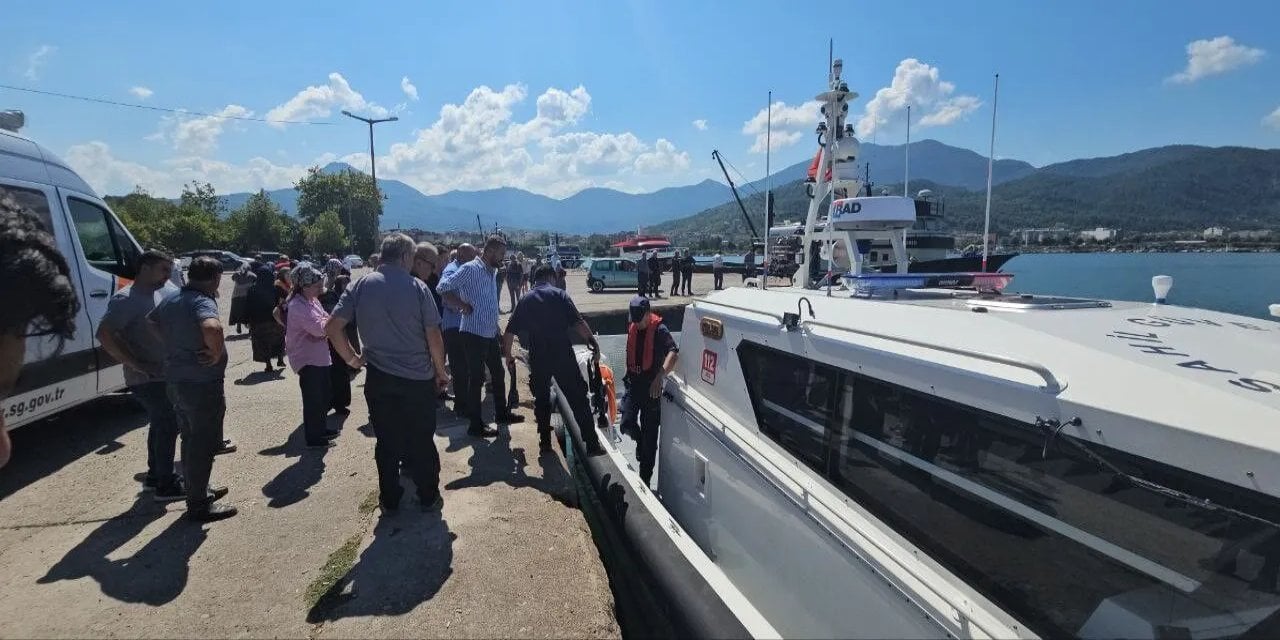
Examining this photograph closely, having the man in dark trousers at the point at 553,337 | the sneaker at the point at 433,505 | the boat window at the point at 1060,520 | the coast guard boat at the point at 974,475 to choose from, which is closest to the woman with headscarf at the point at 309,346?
the man in dark trousers at the point at 553,337

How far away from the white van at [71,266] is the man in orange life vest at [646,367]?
4.23m

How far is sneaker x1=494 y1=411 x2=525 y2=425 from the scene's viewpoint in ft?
18.5

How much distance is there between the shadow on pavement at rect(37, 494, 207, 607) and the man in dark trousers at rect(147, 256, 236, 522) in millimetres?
252

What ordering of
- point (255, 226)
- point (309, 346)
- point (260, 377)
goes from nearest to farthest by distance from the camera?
1. point (309, 346)
2. point (260, 377)
3. point (255, 226)

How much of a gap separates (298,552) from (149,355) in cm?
181

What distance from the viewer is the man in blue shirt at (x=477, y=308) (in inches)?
198

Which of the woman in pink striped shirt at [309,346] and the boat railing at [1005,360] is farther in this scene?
the woman in pink striped shirt at [309,346]

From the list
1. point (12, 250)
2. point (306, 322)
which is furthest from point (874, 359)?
point (306, 322)

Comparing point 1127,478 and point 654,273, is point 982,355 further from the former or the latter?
point 654,273

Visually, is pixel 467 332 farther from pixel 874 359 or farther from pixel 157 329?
pixel 874 359

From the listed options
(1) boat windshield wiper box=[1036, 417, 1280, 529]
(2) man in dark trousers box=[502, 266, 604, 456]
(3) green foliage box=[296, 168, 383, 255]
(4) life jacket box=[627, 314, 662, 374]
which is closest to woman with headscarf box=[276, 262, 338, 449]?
(2) man in dark trousers box=[502, 266, 604, 456]

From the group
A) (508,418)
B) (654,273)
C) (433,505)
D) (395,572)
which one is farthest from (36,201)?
(654,273)

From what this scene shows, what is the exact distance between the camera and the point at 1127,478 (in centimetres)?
158

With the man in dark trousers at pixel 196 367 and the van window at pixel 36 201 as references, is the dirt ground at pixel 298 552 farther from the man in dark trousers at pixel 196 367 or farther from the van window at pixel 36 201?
the van window at pixel 36 201
